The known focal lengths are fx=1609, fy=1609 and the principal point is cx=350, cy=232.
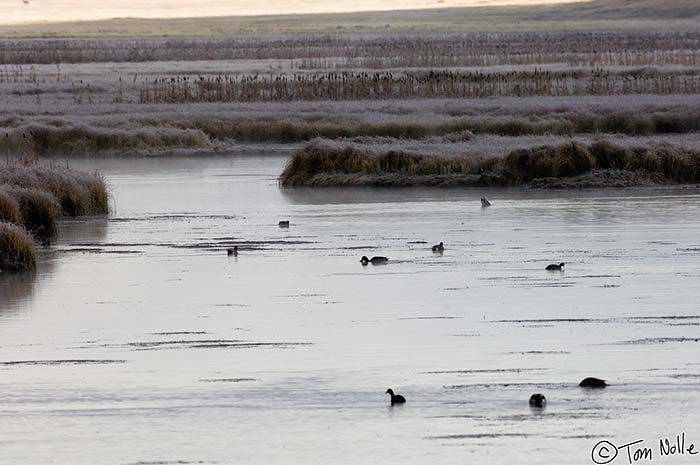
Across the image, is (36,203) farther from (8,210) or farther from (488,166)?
(488,166)

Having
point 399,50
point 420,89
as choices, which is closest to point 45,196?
point 420,89

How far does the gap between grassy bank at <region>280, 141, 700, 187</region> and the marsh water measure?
4550 millimetres

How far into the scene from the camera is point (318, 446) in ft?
35.9

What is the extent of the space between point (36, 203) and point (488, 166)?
33.9ft

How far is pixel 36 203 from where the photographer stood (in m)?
23.0

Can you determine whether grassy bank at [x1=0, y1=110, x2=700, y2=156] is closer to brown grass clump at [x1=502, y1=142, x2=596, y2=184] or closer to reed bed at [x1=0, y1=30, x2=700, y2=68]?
brown grass clump at [x1=502, y1=142, x2=596, y2=184]

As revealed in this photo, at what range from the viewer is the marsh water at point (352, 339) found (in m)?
11.2

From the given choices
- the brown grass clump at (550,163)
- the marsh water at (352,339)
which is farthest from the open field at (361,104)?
the marsh water at (352,339)

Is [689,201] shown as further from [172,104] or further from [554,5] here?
[554,5]

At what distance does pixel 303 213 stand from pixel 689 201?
250 inches

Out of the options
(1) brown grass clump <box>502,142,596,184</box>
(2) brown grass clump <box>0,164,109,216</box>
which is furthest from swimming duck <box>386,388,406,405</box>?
(1) brown grass clump <box>502,142,596,184</box>

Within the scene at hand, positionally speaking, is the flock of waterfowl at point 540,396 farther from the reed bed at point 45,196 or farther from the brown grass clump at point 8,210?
the brown grass clump at point 8,210

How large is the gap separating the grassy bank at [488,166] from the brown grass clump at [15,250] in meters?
11.3

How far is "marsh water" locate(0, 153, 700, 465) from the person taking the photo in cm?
1116
